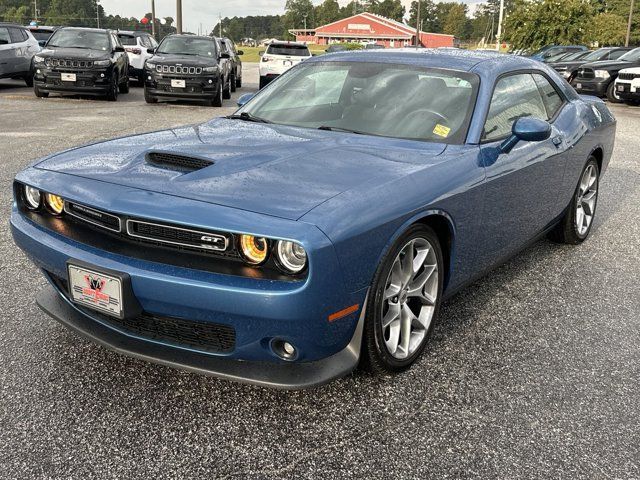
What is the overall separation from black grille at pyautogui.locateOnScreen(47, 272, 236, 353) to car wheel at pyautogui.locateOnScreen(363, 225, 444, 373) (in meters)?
0.56

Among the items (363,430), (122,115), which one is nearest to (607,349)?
(363,430)

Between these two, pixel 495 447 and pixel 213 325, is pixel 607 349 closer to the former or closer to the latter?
pixel 495 447

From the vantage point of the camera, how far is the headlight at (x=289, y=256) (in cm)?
244

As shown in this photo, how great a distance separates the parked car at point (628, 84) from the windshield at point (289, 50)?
28.3 ft

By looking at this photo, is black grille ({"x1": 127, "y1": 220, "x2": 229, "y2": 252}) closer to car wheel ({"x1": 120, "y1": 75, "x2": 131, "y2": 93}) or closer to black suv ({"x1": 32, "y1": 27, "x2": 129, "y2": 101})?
black suv ({"x1": 32, "y1": 27, "x2": 129, "y2": 101})

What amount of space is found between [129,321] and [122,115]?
10669mm

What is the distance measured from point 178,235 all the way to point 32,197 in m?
0.96

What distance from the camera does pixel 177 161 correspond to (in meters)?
2.97

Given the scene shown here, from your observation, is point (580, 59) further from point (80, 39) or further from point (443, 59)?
point (443, 59)

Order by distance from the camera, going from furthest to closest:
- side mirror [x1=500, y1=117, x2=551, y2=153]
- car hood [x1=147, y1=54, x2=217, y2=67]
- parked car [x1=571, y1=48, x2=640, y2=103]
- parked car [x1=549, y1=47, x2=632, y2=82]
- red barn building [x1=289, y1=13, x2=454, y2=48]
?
red barn building [x1=289, y1=13, x2=454, y2=48], parked car [x1=549, y1=47, x2=632, y2=82], parked car [x1=571, y1=48, x2=640, y2=103], car hood [x1=147, y1=54, x2=217, y2=67], side mirror [x1=500, y1=117, x2=551, y2=153]

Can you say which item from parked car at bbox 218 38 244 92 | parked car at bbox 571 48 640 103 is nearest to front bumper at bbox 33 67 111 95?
parked car at bbox 218 38 244 92

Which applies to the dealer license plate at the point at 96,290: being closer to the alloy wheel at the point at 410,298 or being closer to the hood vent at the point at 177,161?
the hood vent at the point at 177,161

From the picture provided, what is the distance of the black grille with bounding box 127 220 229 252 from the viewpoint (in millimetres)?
2492

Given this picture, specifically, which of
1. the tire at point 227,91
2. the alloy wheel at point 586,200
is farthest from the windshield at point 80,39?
the alloy wheel at point 586,200
